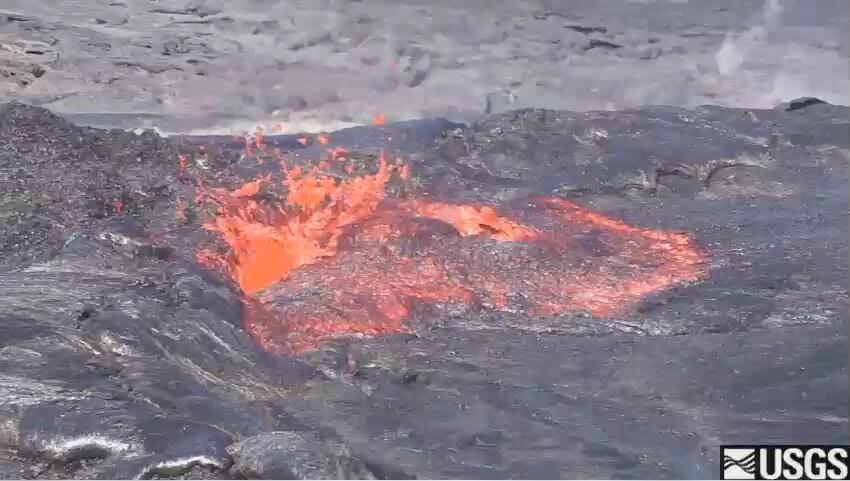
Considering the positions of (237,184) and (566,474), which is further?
(237,184)

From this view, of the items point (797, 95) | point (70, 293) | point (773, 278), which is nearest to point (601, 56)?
point (797, 95)

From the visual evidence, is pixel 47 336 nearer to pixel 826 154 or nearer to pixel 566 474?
pixel 566 474

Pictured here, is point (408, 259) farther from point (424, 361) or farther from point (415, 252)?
point (424, 361)

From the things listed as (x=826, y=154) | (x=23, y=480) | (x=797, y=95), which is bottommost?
(x=23, y=480)

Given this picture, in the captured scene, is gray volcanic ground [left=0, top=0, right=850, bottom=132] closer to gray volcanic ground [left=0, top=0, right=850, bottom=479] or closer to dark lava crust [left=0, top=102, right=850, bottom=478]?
gray volcanic ground [left=0, top=0, right=850, bottom=479]

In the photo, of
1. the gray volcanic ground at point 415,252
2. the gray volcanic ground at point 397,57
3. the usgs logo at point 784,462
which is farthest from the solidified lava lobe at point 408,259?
the gray volcanic ground at point 397,57

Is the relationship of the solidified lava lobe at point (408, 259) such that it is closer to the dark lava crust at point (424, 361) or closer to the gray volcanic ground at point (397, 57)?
the dark lava crust at point (424, 361)

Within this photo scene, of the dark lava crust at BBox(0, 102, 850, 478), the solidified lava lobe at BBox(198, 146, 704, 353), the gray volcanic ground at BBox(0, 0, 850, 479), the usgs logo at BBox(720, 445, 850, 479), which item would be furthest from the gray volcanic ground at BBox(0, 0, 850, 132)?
the usgs logo at BBox(720, 445, 850, 479)
